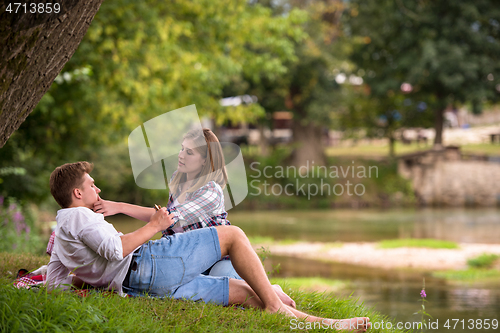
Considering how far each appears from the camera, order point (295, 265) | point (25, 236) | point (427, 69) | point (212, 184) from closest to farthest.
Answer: point (212, 184) → point (25, 236) → point (295, 265) → point (427, 69)

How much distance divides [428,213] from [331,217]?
3.91 m

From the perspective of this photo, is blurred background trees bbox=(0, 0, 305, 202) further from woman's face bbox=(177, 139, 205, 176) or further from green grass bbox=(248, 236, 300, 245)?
woman's face bbox=(177, 139, 205, 176)

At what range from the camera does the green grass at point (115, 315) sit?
270 cm

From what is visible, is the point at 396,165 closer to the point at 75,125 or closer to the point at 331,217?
the point at 331,217

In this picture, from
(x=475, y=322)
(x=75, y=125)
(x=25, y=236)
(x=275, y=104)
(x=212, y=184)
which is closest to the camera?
(x=212, y=184)

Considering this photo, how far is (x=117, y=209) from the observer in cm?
357

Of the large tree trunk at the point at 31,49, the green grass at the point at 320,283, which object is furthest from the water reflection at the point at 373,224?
the large tree trunk at the point at 31,49

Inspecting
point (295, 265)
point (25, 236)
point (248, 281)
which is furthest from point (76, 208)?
point (295, 265)

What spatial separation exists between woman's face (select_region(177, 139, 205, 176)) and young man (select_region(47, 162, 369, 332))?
0.51 metres

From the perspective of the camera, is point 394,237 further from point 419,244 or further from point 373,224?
point 373,224

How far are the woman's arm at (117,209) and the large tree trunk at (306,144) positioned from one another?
2208 cm

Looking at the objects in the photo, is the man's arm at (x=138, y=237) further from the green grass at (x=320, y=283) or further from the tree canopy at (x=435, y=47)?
the tree canopy at (x=435, y=47)

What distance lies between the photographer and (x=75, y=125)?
37.5ft

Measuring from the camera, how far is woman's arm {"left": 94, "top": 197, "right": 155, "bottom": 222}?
137 inches
